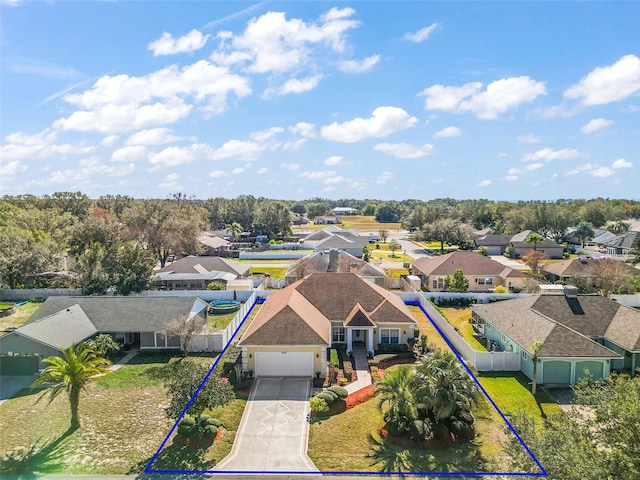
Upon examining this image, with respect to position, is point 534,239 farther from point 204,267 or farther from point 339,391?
point 339,391

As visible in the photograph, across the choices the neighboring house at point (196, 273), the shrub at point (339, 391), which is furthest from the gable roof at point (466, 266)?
the shrub at point (339, 391)

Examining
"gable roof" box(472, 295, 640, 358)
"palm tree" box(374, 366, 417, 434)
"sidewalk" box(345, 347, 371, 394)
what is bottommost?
"sidewalk" box(345, 347, 371, 394)

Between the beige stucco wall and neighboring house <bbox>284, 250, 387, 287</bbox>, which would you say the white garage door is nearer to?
the beige stucco wall

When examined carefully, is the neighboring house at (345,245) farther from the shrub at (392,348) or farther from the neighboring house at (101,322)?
the shrub at (392,348)

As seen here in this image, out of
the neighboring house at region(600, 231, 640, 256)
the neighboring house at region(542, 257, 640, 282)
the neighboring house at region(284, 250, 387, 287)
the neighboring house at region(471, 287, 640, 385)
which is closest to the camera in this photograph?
the neighboring house at region(471, 287, 640, 385)

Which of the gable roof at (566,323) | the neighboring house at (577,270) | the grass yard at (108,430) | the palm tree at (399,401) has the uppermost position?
the neighboring house at (577,270)

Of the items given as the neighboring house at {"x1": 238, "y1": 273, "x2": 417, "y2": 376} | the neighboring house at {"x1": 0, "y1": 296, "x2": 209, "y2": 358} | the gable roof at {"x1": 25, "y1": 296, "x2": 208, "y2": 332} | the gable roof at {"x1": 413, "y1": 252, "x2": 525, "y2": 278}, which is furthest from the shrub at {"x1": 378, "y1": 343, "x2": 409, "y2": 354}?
the gable roof at {"x1": 413, "y1": 252, "x2": 525, "y2": 278}

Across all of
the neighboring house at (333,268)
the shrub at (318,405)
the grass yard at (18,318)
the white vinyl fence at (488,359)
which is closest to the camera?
the shrub at (318,405)
